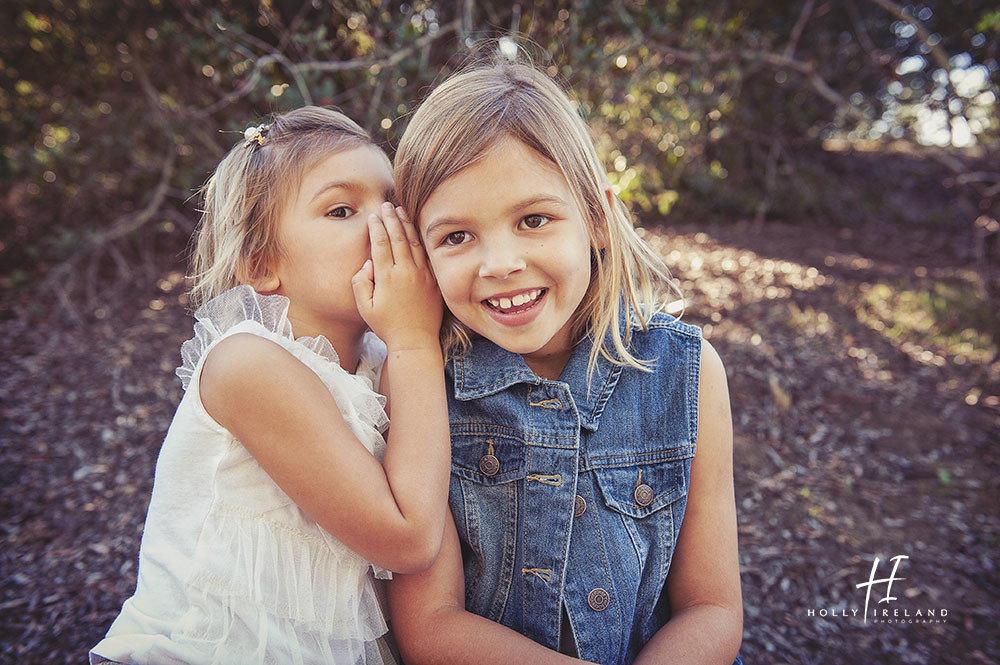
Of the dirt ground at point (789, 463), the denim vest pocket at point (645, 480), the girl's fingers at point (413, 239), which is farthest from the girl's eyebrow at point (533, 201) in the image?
the dirt ground at point (789, 463)

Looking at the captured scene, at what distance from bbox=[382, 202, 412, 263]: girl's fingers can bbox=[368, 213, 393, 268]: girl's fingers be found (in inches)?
0.4

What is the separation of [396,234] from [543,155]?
1.24ft

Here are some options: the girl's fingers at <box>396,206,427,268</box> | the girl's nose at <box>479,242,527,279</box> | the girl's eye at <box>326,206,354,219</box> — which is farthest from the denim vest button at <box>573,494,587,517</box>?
the girl's eye at <box>326,206,354,219</box>

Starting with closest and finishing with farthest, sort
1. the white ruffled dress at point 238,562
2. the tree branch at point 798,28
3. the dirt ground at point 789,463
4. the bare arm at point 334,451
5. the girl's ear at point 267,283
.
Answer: the bare arm at point 334,451, the white ruffled dress at point 238,562, the girl's ear at point 267,283, the dirt ground at point 789,463, the tree branch at point 798,28

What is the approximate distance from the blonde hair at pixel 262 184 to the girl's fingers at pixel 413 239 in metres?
0.25

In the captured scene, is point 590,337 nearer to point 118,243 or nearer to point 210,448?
point 210,448

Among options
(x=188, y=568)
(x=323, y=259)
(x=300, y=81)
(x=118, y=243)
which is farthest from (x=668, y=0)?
(x=118, y=243)

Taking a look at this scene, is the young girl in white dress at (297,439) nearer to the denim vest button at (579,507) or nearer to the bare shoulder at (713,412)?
the denim vest button at (579,507)

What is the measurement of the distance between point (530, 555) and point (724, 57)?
3671mm

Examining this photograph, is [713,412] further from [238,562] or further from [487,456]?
[238,562]

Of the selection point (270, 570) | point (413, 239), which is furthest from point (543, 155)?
point (270, 570)

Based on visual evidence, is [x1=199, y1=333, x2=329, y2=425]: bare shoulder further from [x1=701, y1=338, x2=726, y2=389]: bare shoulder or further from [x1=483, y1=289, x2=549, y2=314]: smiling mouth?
[x1=701, y1=338, x2=726, y2=389]: bare shoulder

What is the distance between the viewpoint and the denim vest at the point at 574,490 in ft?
4.85

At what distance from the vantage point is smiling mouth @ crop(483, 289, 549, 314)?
4.72ft
